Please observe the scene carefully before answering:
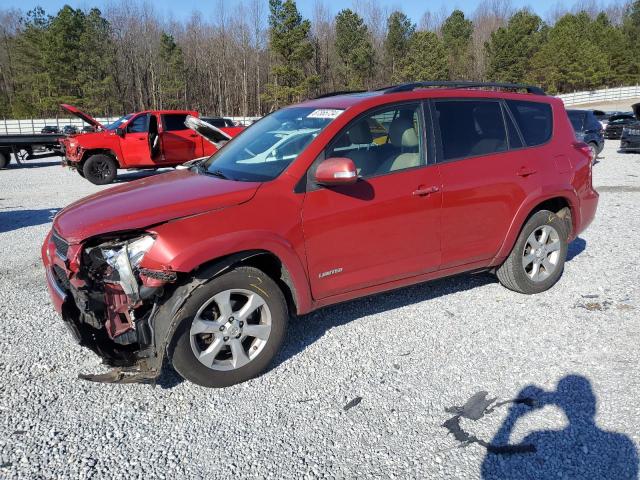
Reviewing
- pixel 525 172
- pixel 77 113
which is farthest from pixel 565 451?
pixel 77 113

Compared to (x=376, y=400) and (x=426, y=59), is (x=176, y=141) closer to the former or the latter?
(x=376, y=400)

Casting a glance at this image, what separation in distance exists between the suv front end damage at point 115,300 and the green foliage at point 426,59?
58007mm

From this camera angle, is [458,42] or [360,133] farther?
[458,42]

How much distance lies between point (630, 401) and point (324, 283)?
198 cm

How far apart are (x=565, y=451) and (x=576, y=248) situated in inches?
163

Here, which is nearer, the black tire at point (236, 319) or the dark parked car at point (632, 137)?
the black tire at point (236, 319)

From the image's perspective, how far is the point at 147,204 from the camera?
318 cm

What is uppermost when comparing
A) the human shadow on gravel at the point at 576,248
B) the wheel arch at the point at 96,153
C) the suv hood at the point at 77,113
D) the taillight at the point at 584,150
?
the suv hood at the point at 77,113

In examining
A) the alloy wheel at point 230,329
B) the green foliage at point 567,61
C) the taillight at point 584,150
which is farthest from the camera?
the green foliage at point 567,61

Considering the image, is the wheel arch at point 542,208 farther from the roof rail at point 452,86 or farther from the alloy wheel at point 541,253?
the roof rail at point 452,86

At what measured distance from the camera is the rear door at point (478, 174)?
3.93 metres

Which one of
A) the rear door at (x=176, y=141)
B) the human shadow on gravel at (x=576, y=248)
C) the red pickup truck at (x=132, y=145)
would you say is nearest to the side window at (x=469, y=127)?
the human shadow on gravel at (x=576, y=248)

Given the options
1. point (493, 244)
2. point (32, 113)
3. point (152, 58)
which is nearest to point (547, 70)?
point (152, 58)

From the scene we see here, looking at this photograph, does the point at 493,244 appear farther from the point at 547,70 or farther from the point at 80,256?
the point at 547,70
